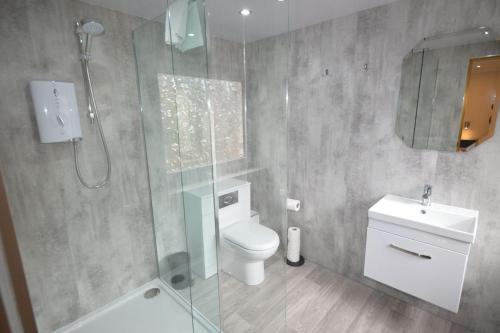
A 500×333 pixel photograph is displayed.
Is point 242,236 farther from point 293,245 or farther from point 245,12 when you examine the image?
point 245,12

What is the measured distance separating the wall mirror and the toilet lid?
1374 mm

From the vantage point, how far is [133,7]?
71.9 inches

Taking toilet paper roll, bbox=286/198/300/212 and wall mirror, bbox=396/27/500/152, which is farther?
toilet paper roll, bbox=286/198/300/212

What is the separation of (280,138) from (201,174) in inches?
41.5

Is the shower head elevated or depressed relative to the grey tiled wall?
elevated

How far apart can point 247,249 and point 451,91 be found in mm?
1945

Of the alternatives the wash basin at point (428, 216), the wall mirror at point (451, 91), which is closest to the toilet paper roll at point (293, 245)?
the wash basin at point (428, 216)

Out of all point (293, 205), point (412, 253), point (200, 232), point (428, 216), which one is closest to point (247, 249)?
point (200, 232)

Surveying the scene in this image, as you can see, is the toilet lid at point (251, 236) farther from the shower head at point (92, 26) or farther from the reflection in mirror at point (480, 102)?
the shower head at point (92, 26)

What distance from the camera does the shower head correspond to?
163 centimetres

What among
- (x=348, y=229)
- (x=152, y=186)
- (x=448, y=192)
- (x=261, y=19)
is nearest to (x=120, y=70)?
(x=152, y=186)

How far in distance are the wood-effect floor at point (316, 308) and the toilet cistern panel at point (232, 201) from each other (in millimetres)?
574

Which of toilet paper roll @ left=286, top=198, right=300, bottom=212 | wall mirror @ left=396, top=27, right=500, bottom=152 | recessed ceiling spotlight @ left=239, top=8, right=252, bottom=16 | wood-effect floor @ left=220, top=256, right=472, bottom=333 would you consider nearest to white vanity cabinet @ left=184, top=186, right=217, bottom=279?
wood-effect floor @ left=220, top=256, right=472, bottom=333

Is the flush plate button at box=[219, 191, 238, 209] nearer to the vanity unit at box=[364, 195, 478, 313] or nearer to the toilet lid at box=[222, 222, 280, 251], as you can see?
the toilet lid at box=[222, 222, 280, 251]
